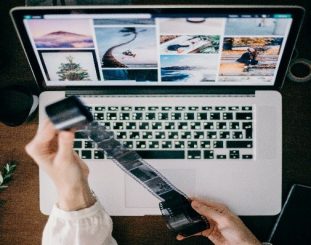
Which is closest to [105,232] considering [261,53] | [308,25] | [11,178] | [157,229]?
[157,229]

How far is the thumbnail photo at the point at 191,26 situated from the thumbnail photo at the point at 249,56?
5cm

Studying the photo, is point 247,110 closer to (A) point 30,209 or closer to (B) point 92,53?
(B) point 92,53

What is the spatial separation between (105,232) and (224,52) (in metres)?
0.49

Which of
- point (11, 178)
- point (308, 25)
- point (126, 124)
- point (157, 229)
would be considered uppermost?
point (308, 25)

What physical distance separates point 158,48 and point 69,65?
0.71 feet

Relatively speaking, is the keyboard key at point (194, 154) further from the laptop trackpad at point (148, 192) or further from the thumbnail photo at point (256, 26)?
the thumbnail photo at point (256, 26)

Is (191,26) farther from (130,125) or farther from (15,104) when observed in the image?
(15,104)

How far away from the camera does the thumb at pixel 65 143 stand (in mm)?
726

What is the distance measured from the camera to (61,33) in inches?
34.2

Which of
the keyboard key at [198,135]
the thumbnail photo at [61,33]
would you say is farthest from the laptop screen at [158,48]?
the keyboard key at [198,135]

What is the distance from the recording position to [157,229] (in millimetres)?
1063

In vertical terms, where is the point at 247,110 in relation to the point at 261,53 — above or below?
→ below

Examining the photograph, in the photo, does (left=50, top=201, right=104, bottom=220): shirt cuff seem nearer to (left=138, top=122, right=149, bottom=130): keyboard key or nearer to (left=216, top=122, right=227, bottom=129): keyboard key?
(left=138, top=122, right=149, bottom=130): keyboard key

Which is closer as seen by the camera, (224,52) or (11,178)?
(224,52)
